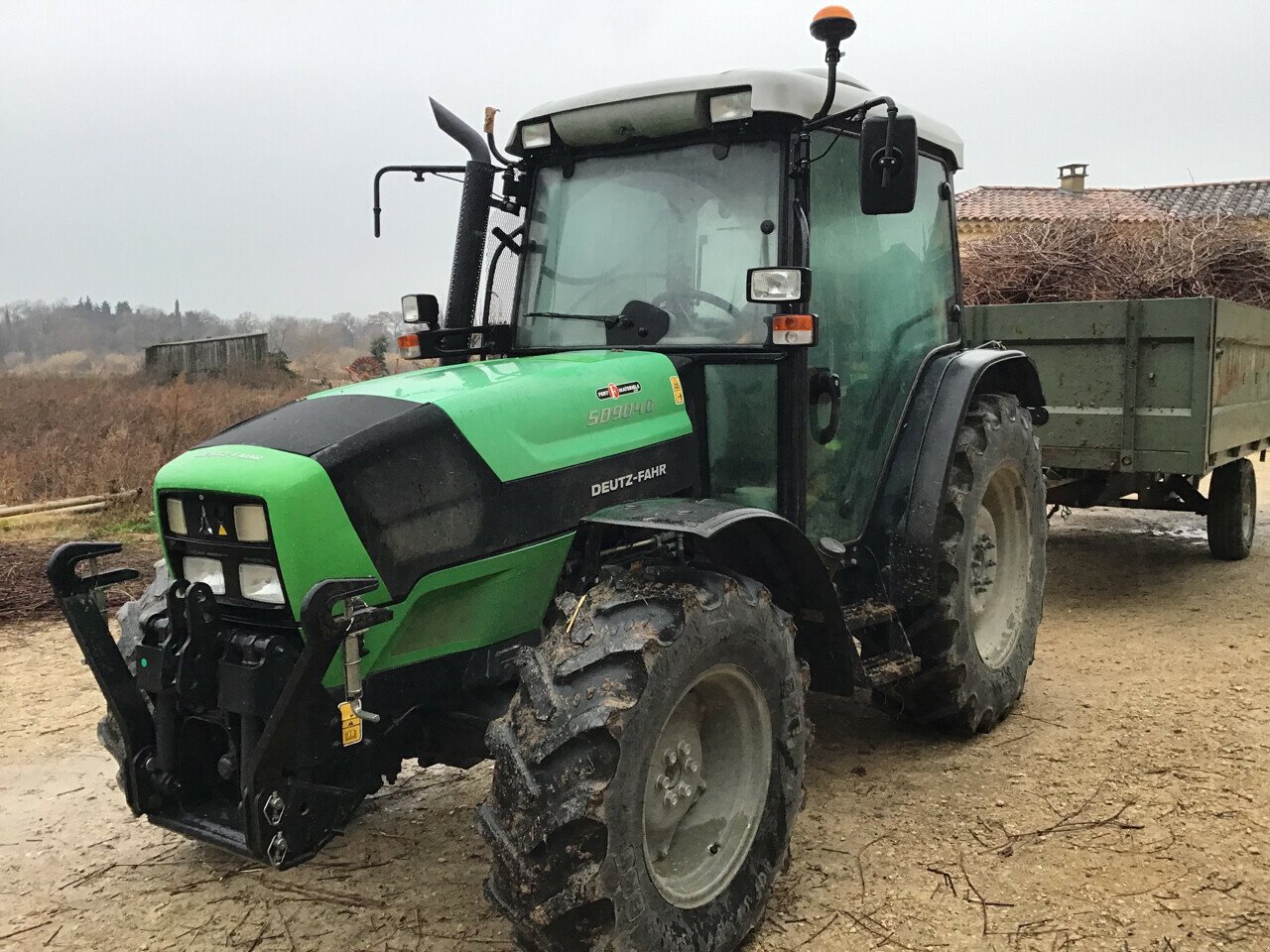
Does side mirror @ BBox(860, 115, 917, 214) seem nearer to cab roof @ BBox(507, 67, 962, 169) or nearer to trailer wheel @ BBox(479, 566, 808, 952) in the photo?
cab roof @ BBox(507, 67, 962, 169)

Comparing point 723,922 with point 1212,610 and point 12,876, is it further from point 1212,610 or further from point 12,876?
point 1212,610

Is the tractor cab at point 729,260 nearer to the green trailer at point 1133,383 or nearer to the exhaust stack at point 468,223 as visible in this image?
the exhaust stack at point 468,223

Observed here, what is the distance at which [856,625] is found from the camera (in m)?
3.61

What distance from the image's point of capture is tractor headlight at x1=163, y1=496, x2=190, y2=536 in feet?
8.71

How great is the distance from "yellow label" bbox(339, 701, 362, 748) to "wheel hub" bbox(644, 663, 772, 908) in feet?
2.26

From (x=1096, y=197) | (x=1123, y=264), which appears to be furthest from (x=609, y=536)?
(x=1096, y=197)

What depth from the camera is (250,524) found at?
2502 mm

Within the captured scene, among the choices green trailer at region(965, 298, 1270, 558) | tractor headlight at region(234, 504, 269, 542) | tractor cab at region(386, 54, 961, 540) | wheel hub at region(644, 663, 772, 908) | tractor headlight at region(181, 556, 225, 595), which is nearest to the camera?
tractor headlight at region(234, 504, 269, 542)

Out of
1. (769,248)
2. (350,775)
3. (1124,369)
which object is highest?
(769,248)

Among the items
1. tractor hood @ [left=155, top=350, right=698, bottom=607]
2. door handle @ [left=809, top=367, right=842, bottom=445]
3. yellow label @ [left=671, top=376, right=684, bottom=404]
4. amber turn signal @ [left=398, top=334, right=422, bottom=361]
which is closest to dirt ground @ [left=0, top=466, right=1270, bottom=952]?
tractor hood @ [left=155, top=350, right=698, bottom=607]

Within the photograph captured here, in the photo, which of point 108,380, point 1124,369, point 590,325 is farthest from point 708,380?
Result: point 108,380

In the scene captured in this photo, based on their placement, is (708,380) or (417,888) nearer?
(417,888)

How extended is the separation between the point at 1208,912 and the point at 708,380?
2.03 metres

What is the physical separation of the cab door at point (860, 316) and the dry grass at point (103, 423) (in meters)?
8.13
